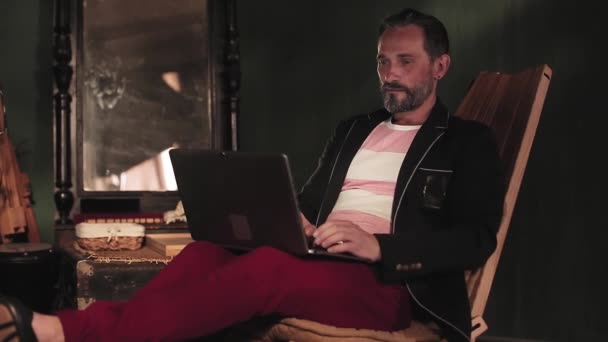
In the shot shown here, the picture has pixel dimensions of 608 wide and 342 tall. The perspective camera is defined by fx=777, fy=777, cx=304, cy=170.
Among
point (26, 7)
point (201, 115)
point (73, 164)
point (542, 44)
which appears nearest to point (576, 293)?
point (542, 44)

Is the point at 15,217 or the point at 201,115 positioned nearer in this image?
the point at 15,217

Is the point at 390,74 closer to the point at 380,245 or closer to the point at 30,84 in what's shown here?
the point at 380,245

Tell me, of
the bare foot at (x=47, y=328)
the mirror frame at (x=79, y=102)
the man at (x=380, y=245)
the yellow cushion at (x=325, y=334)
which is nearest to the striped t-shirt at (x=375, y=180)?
the man at (x=380, y=245)

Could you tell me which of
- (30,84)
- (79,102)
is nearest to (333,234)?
(79,102)

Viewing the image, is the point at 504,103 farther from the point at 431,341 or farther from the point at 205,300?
the point at 205,300

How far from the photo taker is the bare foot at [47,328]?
5.20 feet

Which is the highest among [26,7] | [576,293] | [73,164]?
[26,7]

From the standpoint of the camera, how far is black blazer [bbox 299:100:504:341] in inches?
73.6

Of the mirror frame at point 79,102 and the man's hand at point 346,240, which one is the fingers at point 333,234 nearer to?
the man's hand at point 346,240

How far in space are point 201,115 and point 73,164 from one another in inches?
26.1

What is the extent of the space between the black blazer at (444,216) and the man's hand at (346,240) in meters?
0.03

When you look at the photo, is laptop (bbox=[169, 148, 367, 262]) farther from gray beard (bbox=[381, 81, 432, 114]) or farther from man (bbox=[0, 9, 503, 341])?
gray beard (bbox=[381, 81, 432, 114])

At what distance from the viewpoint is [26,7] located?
3.88m

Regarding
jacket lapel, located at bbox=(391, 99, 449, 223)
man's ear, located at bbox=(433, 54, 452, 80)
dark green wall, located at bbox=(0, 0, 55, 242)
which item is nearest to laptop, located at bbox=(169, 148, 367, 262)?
jacket lapel, located at bbox=(391, 99, 449, 223)
